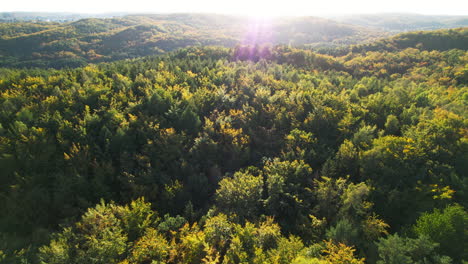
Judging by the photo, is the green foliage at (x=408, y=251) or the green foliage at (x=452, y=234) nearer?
the green foliage at (x=408, y=251)

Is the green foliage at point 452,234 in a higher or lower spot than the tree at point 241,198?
higher

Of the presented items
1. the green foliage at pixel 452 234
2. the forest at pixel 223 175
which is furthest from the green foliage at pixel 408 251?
the green foliage at pixel 452 234

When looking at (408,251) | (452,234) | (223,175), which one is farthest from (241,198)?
(452,234)

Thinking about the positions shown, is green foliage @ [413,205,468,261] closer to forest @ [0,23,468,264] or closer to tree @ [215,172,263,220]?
forest @ [0,23,468,264]

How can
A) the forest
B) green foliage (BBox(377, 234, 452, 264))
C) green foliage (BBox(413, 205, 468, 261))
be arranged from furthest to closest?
the forest → green foliage (BBox(413, 205, 468, 261)) → green foliage (BBox(377, 234, 452, 264))

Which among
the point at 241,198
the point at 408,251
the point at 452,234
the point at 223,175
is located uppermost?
the point at 452,234

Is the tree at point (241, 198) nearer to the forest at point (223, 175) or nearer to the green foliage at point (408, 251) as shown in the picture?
the forest at point (223, 175)

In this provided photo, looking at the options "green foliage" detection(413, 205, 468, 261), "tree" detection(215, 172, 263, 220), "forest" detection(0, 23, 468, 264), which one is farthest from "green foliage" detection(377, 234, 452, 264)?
"tree" detection(215, 172, 263, 220)

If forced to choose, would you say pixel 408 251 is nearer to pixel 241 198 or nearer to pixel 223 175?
pixel 241 198
